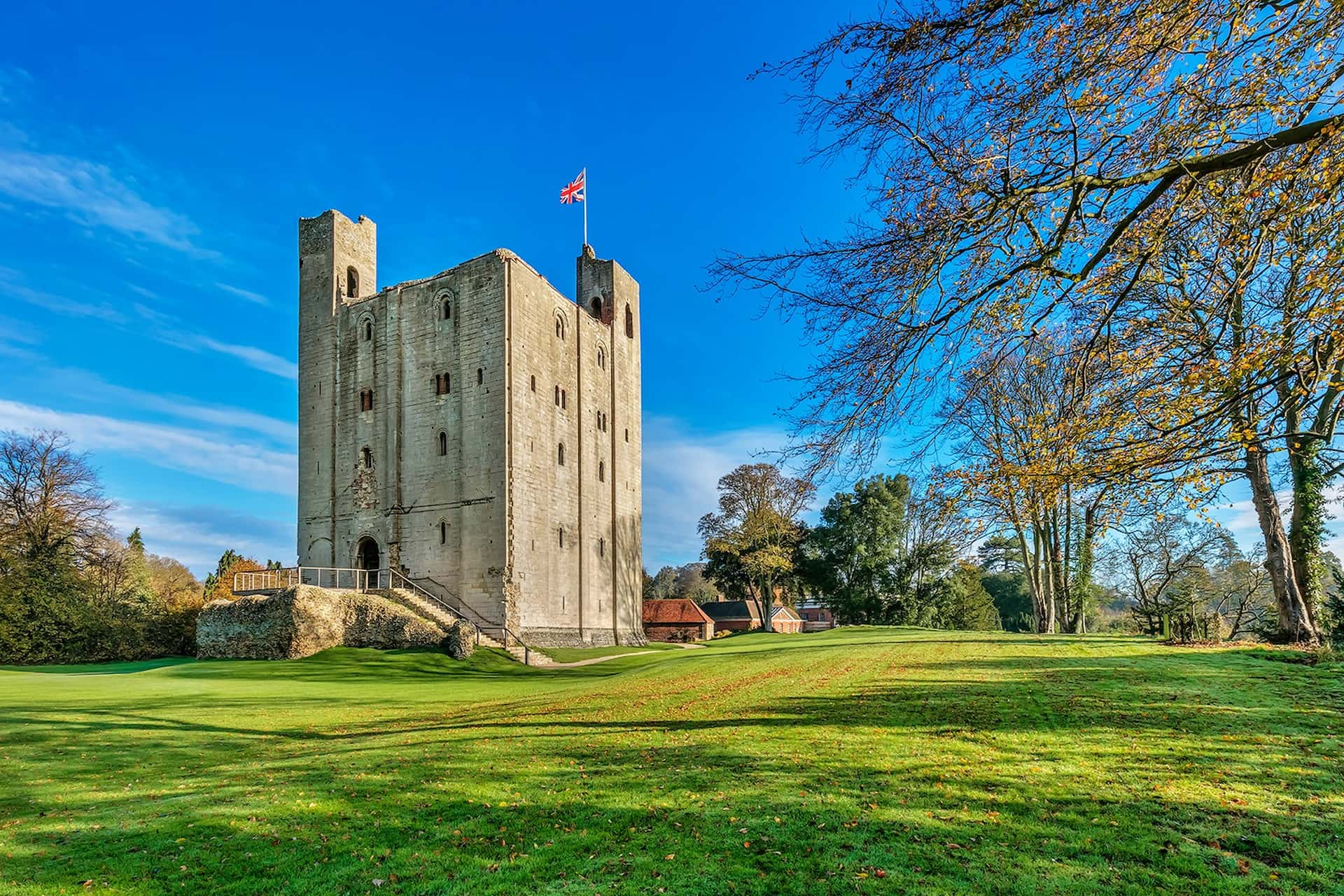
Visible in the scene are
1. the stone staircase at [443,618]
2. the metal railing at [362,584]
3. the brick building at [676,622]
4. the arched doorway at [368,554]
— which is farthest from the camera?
the brick building at [676,622]

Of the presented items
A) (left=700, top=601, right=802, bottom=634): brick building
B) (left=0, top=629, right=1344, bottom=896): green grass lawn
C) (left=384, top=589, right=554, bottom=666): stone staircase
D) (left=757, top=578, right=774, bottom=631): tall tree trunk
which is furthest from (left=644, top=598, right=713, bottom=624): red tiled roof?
(left=0, top=629, right=1344, bottom=896): green grass lawn

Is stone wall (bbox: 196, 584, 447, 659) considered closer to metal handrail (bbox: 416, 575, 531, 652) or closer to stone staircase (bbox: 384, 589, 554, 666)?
stone staircase (bbox: 384, 589, 554, 666)

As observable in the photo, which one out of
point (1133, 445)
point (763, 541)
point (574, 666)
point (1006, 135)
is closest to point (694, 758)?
point (1133, 445)

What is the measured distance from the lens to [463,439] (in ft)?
109

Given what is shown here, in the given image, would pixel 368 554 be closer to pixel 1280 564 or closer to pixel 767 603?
pixel 767 603

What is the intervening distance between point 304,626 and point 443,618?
17.0 ft

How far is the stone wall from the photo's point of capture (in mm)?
27125

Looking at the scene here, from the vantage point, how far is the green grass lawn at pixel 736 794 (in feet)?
16.4

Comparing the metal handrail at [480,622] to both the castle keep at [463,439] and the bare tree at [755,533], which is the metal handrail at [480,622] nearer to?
the castle keep at [463,439]

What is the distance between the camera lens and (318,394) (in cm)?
3722

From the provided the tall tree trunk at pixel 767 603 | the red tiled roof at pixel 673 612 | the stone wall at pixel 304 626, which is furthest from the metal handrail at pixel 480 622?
the tall tree trunk at pixel 767 603

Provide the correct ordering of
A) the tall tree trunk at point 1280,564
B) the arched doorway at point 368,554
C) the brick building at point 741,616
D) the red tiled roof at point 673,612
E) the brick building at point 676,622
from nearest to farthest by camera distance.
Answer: the tall tree trunk at point 1280,564 → the arched doorway at point 368,554 → the brick building at point 676,622 → the red tiled roof at point 673,612 → the brick building at point 741,616

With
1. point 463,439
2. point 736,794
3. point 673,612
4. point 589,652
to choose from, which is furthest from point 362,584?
point 736,794

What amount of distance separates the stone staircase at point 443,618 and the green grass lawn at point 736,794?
16.7 meters
